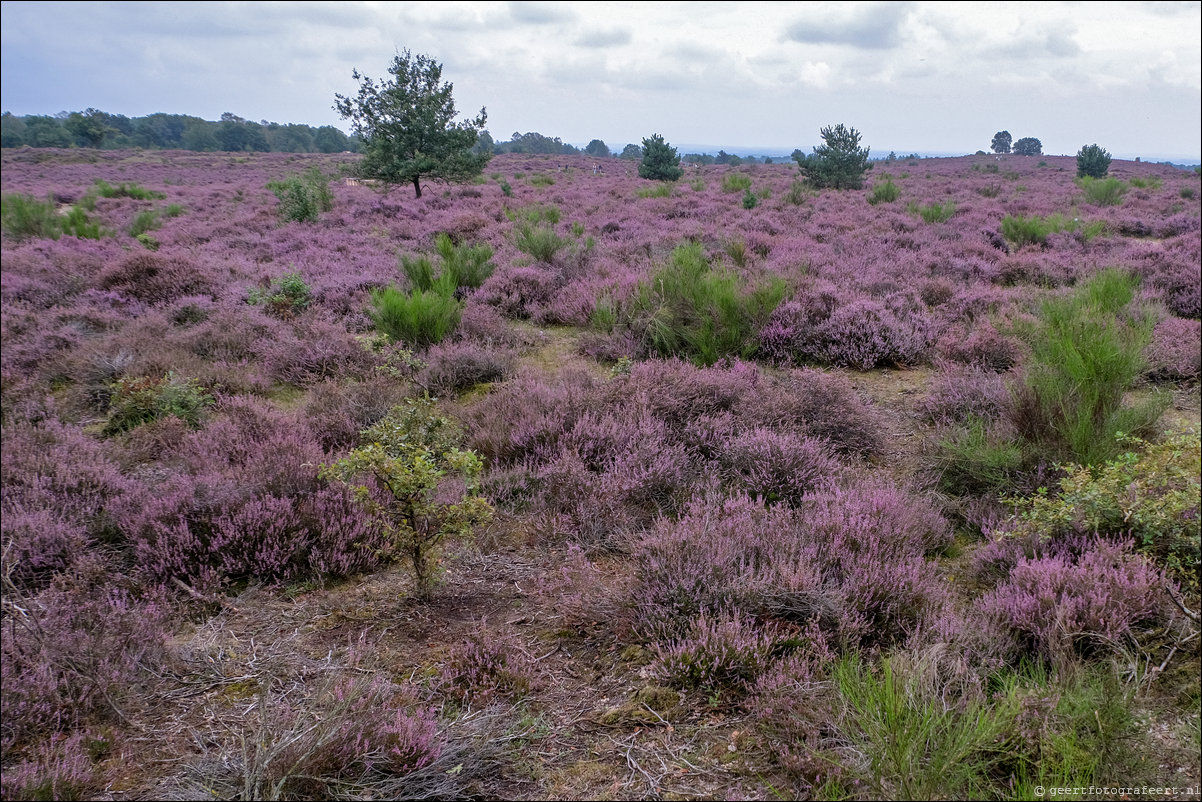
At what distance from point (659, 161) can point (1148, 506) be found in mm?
26710

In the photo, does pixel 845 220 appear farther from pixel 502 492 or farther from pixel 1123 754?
pixel 1123 754

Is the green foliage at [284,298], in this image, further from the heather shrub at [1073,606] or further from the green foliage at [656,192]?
the green foliage at [656,192]

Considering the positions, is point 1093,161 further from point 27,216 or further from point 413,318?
point 27,216

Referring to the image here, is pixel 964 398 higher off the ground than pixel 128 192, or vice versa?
pixel 128 192

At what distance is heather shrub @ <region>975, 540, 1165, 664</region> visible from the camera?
2332 millimetres

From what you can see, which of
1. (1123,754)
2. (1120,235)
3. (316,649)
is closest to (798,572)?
(1123,754)

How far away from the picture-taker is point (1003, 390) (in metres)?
4.55

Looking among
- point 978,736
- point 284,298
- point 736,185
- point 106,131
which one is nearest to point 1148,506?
point 978,736

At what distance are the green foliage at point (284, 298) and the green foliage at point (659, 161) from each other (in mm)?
21326

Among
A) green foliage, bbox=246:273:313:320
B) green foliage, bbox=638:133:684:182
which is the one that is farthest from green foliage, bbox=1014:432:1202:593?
green foliage, bbox=638:133:684:182

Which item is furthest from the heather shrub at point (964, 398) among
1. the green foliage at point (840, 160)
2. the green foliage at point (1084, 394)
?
the green foliage at point (840, 160)

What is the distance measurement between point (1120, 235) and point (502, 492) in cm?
1491

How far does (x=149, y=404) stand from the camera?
195 inches

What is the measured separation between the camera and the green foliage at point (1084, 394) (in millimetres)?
3543
